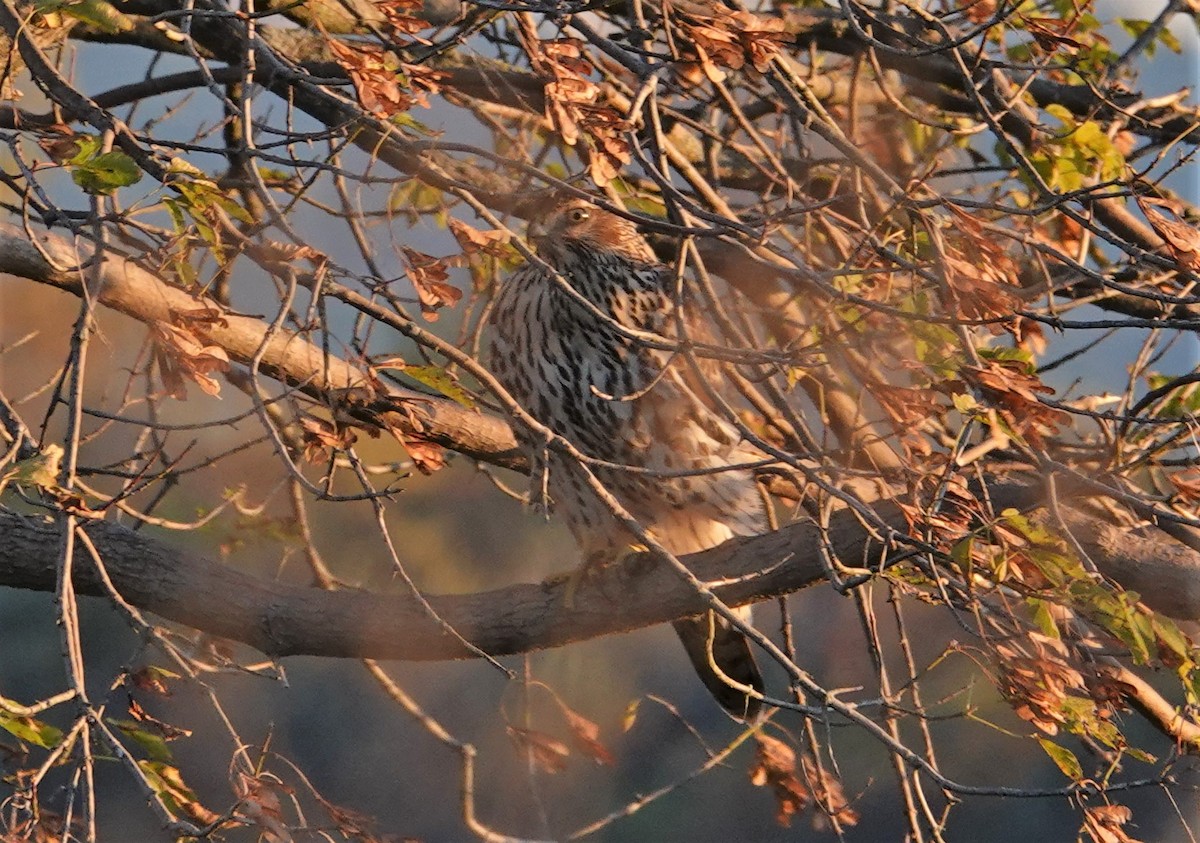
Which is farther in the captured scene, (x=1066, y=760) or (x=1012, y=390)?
(x=1066, y=760)

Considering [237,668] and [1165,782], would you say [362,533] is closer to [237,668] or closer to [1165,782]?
[237,668]

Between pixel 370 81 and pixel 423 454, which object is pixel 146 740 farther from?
pixel 370 81

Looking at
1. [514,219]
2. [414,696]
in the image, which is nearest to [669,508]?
[514,219]

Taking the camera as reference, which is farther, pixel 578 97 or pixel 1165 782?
pixel 1165 782

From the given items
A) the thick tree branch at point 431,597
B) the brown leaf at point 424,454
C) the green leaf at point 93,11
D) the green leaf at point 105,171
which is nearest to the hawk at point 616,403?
the thick tree branch at point 431,597

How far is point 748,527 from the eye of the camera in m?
2.65

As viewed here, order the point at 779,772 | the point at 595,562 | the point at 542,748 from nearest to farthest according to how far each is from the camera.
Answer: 1. the point at 542,748
2. the point at 779,772
3. the point at 595,562

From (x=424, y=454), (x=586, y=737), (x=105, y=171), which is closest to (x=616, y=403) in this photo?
(x=586, y=737)

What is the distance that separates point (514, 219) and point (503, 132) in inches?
18.3

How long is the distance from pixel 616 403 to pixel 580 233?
415mm

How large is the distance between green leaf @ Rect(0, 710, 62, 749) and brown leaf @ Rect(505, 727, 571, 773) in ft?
2.44

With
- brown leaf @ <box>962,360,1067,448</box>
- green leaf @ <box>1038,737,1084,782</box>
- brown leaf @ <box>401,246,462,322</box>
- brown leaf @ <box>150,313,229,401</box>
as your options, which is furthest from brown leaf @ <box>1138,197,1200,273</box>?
brown leaf @ <box>150,313,229,401</box>

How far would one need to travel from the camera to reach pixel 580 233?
269 cm

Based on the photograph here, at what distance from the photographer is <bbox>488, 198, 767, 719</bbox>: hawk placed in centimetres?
248
